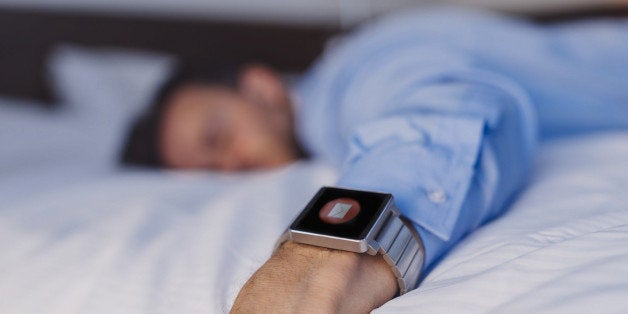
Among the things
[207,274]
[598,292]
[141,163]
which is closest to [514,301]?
[598,292]

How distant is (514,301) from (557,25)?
871 mm

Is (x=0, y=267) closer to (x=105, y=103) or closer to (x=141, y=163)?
(x=141, y=163)

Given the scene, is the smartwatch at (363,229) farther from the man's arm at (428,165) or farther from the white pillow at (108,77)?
the white pillow at (108,77)

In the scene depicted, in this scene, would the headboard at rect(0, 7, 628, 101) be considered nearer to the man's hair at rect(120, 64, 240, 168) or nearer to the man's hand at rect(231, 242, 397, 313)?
the man's hair at rect(120, 64, 240, 168)

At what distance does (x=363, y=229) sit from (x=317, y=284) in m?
0.06

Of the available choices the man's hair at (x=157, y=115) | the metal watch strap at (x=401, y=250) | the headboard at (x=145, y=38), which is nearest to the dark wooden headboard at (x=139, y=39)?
the headboard at (x=145, y=38)

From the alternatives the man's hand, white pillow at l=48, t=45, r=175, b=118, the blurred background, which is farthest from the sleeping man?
white pillow at l=48, t=45, r=175, b=118

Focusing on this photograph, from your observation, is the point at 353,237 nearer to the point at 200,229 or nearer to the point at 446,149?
the point at 446,149

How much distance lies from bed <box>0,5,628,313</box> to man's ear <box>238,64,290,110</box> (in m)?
0.13

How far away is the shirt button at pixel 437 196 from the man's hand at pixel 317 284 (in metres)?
0.09

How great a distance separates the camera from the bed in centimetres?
43

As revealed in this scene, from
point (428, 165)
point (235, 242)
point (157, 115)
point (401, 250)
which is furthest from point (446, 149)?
point (157, 115)

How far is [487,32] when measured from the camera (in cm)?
90

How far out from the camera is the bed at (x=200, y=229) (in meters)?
0.43
